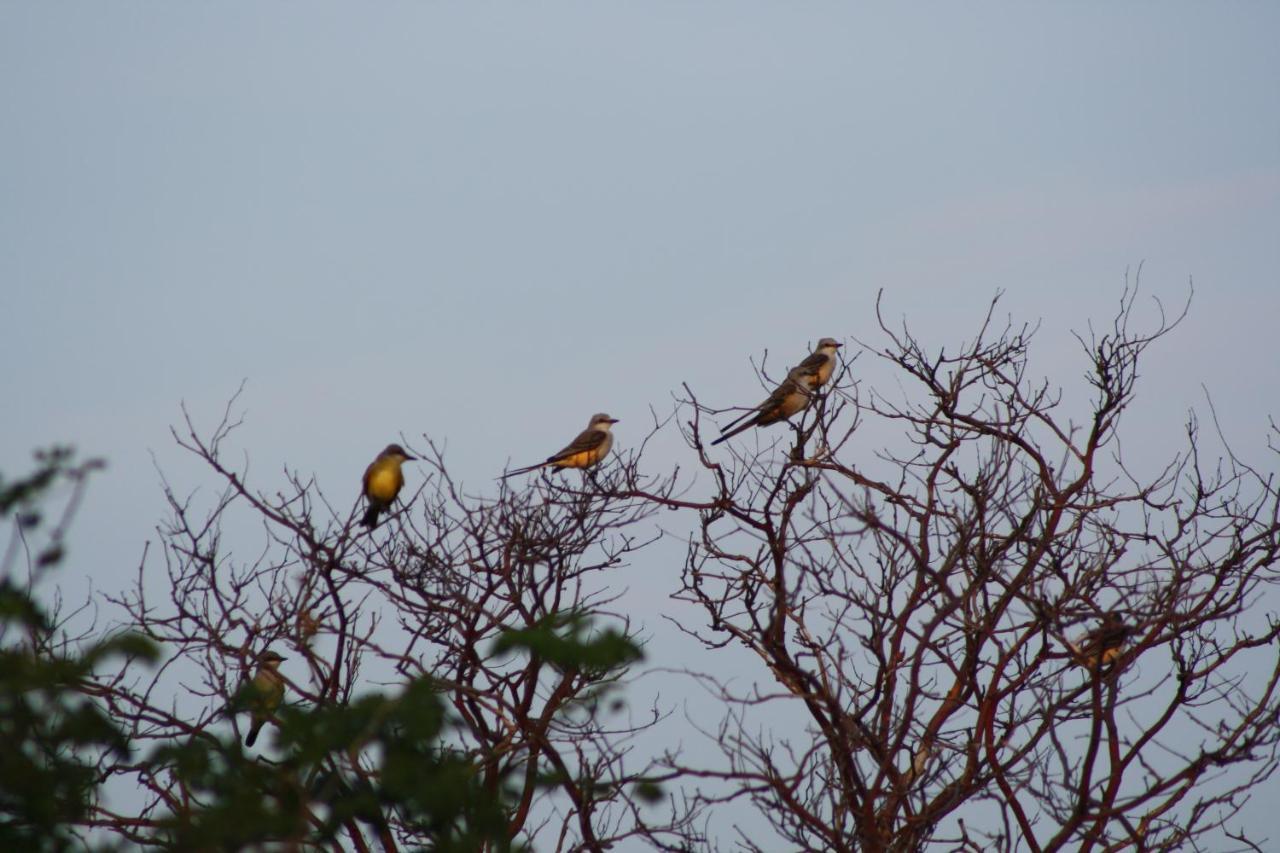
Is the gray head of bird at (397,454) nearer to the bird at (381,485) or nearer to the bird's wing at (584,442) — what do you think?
the bird at (381,485)

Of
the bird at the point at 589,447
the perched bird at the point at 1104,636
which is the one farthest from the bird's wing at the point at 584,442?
the perched bird at the point at 1104,636

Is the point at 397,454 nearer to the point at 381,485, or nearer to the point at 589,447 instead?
Result: the point at 381,485

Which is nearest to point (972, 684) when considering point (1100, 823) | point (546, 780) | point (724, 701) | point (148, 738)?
point (1100, 823)

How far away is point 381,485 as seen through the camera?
868 centimetres

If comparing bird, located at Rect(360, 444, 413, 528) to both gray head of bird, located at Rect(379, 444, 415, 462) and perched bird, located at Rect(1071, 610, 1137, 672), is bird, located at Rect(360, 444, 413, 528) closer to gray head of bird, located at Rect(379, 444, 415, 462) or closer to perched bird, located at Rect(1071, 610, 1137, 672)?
gray head of bird, located at Rect(379, 444, 415, 462)

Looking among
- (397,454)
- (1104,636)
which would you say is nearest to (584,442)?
(397,454)

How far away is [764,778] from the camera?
4.66 metres

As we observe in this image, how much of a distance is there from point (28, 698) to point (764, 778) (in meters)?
2.45

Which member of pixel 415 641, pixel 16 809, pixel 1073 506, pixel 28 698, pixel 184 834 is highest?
pixel 415 641

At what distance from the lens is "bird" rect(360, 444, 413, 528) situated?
8586 millimetres

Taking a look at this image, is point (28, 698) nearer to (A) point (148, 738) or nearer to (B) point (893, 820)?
(A) point (148, 738)

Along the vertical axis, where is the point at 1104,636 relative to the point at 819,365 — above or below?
below

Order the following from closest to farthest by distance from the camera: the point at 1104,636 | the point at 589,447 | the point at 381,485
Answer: the point at 1104,636, the point at 381,485, the point at 589,447

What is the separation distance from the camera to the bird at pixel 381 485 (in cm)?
859
